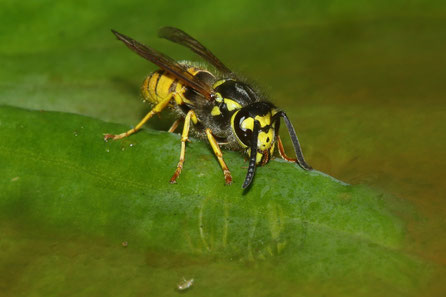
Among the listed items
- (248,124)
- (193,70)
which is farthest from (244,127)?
(193,70)

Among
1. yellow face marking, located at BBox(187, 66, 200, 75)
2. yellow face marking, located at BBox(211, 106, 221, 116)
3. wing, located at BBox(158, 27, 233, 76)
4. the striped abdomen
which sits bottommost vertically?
yellow face marking, located at BBox(211, 106, 221, 116)

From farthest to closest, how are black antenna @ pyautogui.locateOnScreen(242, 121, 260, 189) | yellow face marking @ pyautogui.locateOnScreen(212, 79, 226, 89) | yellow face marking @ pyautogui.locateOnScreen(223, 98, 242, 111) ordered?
yellow face marking @ pyautogui.locateOnScreen(212, 79, 226, 89), yellow face marking @ pyautogui.locateOnScreen(223, 98, 242, 111), black antenna @ pyautogui.locateOnScreen(242, 121, 260, 189)

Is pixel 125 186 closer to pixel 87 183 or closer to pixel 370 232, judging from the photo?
pixel 87 183

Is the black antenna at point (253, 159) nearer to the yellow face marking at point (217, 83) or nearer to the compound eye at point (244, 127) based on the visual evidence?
the compound eye at point (244, 127)

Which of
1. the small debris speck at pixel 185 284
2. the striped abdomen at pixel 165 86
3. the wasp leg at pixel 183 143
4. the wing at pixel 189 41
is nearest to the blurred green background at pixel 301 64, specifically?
the striped abdomen at pixel 165 86

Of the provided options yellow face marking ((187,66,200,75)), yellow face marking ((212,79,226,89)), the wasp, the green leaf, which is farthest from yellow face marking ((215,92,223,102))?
the green leaf

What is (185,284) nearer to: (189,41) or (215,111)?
(215,111)

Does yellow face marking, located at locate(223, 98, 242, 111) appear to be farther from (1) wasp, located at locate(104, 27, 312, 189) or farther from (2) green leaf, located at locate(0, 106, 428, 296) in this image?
(2) green leaf, located at locate(0, 106, 428, 296)
